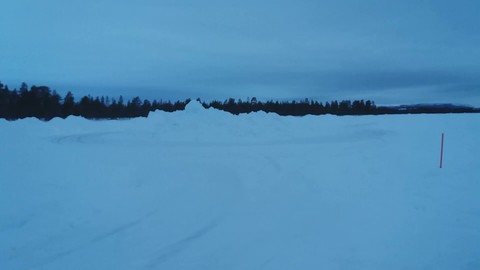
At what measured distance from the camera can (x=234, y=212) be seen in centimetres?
736

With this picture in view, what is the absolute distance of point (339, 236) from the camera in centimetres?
598

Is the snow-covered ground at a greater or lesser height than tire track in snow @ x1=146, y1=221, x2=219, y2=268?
greater

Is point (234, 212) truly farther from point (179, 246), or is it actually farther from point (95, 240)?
point (95, 240)

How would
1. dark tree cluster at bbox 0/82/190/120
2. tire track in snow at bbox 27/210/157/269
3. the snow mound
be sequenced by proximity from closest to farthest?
tire track in snow at bbox 27/210/157/269, the snow mound, dark tree cluster at bbox 0/82/190/120

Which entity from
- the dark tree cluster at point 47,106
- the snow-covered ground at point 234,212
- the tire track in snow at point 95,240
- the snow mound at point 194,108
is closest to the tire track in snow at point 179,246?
the snow-covered ground at point 234,212

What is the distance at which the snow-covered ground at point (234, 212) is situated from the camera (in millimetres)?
5289

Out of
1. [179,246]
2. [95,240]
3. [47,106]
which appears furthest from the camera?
[47,106]

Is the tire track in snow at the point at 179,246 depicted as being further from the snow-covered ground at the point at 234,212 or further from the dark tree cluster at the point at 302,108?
the dark tree cluster at the point at 302,108

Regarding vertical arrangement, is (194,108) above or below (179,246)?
above

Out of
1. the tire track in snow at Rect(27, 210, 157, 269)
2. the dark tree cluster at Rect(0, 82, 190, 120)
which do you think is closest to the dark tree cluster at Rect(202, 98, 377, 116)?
the dark tree cluster at Rect(0, 82, 190, 120)

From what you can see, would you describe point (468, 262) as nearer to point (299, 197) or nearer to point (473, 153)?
point (299, 197)

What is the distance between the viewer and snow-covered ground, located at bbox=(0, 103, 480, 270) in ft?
17.4

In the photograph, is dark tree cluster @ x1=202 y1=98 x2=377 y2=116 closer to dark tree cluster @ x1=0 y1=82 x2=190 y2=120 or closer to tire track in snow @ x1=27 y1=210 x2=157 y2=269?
dark tree cluster @ x1=0 y1=82 x2=190 y2=120

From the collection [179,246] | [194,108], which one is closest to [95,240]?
[179,246]
